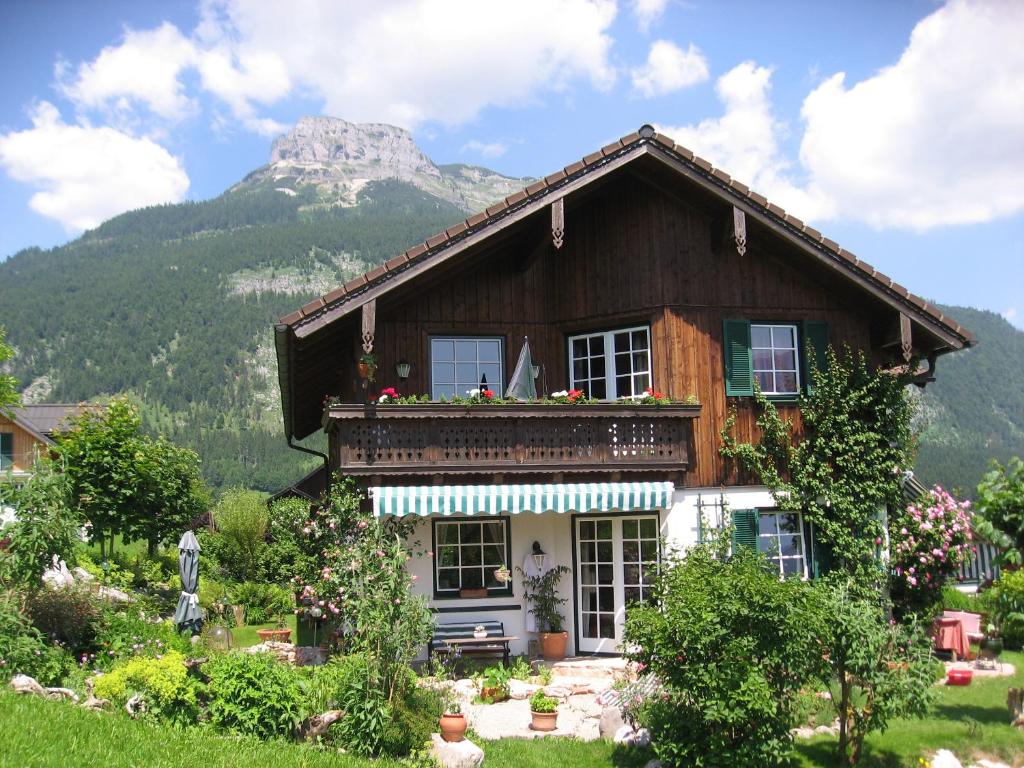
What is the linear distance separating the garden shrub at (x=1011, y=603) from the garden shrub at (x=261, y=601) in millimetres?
20124

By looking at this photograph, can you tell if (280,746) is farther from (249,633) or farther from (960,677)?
(249,633)

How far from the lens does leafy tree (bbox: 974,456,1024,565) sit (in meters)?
13.3

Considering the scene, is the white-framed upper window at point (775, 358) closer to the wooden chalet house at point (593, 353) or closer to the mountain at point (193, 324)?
the wooden chalet house at point (593, 353)

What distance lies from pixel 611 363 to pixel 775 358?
3.28 metres

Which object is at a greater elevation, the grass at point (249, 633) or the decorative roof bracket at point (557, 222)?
the decorative roof bracket at point (557, 222)

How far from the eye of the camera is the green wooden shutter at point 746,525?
17.7 m

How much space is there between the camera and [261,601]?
2792 centimetres

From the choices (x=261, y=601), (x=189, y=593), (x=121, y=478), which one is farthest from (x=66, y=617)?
(x=121, y=478)

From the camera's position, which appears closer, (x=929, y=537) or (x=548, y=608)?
(x=548, y=608)

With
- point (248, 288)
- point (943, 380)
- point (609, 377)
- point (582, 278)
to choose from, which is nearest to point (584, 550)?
point (609, 377)

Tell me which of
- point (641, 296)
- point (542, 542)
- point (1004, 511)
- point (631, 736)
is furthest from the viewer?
point (641, 296)

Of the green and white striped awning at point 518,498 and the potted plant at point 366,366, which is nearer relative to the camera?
the green and white striped awning at point 518,498

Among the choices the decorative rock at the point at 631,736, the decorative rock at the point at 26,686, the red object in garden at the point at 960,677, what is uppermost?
the decorative rock at the point at 26,686

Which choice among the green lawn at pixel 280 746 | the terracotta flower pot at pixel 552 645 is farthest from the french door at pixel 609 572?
the green lawn at pixel 280 746
